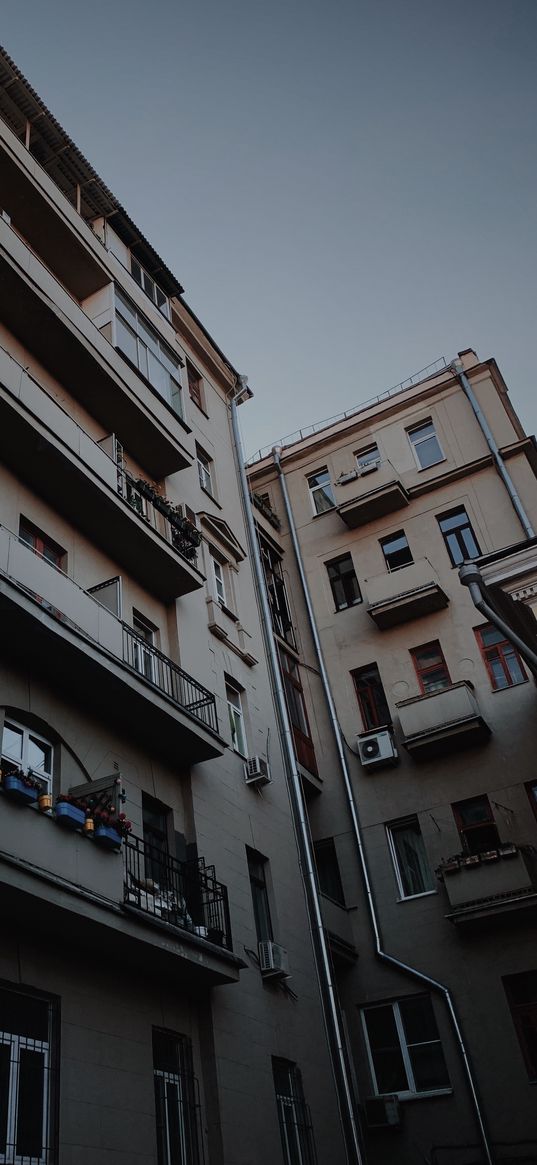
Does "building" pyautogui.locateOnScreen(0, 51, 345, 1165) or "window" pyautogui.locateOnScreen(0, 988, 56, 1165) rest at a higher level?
"building" pyautogui.locateOnScreen(0, 51, 345, 1165)

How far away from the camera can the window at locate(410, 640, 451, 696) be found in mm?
22312

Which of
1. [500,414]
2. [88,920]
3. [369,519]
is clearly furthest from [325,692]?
[88,920]

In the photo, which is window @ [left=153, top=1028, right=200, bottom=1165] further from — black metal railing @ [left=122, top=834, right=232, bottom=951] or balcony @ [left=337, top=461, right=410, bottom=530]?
balcony @ [left=337, top=461, right=410, bottom=530]

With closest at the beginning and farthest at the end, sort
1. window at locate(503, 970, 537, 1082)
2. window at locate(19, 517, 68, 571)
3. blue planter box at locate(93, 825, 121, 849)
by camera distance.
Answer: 1. blue planter box at locate(93, 825, 121, 849)
2. window at locate(19, 517, 68, 571)
3. window at locate(503, 970, 537, 1082)

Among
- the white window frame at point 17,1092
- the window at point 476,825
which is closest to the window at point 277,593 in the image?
the window at point 476,825

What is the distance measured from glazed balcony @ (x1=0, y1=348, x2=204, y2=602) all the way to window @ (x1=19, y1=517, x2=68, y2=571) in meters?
0.69

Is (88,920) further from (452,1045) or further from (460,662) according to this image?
(460,662)

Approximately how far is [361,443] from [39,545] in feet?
48.0

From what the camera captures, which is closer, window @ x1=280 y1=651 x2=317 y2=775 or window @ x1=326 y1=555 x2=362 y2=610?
window @ x1=280 y1=651 x2=317 y2=775

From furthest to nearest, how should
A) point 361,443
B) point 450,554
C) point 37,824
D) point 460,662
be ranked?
point 361,443
point 450,554
point 460,662
point 37,824

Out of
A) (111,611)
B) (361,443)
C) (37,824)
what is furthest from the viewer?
(361,443)

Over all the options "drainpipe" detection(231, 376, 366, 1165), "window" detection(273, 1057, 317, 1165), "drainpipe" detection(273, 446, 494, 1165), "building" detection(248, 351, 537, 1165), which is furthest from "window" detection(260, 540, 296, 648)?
"window" detection(273, 1057, 317, 1165)

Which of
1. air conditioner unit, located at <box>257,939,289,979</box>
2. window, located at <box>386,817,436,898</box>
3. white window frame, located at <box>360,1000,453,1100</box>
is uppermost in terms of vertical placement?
window, located at <box>386,817,436,898</box>

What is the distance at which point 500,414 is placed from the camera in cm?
2517
